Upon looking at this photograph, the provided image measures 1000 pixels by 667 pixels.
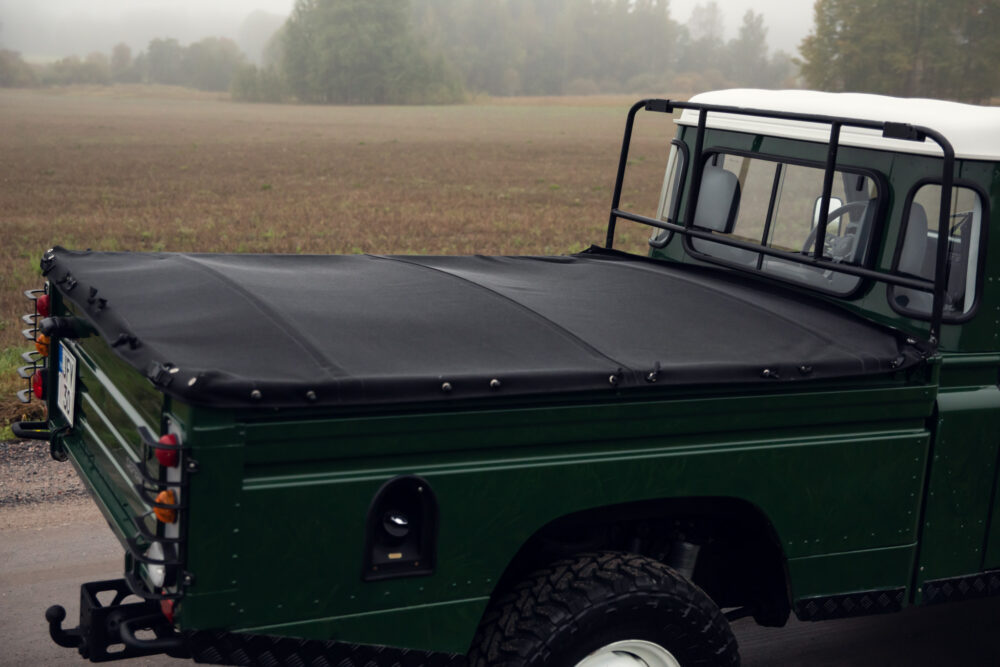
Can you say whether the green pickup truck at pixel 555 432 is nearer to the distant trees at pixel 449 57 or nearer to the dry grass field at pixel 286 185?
the dry grass field at pixel 286 185

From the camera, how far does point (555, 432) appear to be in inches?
110

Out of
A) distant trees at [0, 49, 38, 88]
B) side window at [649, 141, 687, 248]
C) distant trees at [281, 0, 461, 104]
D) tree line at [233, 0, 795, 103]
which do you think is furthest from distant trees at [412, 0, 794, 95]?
side window at [649, 141, 687, 248]

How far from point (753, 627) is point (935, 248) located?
183 cm

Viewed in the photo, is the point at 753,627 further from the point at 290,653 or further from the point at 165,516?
the point at 165,516

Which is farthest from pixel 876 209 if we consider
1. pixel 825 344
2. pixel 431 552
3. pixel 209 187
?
pixel 209 187

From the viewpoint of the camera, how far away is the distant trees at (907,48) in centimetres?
7125

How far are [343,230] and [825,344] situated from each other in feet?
58.4

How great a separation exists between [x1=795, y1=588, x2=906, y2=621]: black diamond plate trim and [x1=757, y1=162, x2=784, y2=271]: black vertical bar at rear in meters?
1.32

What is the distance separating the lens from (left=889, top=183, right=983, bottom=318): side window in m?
3.41

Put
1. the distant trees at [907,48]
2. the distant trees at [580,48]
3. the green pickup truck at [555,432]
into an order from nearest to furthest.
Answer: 1. the green pickup truck at [555,432]
2. the distant trees at [907,48]
3. the distant trees at [580,48]

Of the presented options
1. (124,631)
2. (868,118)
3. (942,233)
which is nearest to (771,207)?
(868,118)

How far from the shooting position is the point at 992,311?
3430 millimetres

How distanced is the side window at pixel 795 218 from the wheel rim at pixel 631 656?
146cm

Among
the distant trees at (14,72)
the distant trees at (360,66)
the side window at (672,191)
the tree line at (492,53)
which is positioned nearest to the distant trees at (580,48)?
the tree line at (492,53)
